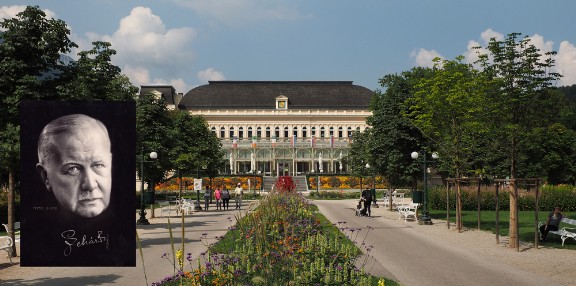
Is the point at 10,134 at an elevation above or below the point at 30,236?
above

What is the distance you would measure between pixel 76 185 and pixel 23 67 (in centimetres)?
1096

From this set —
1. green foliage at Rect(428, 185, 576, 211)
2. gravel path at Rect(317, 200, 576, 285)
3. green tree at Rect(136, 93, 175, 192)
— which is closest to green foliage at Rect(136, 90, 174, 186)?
green tree at Rect(136, 93, 175, 192)

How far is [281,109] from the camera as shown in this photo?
9844cm

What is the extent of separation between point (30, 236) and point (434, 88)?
768 inches

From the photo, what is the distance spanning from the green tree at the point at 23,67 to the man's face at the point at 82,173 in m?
9.78

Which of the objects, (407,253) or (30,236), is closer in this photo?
(30,236)

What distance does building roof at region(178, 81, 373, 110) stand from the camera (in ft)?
323

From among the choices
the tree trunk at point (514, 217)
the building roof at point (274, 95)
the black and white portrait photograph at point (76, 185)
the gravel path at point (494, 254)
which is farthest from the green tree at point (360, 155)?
the building roof at point (274, 95)

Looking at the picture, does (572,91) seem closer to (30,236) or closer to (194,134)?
(194,134)

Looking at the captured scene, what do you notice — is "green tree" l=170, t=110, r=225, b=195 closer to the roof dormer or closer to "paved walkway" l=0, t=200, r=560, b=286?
"paved walkway" l=0, t=200, r=560, b=286

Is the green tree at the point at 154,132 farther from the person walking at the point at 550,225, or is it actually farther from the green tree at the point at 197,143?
the person walking at the point at 550,225

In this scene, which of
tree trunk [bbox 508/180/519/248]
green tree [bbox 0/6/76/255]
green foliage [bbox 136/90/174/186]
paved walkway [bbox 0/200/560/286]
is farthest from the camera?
green foliage [bbox 136/90/174/186]

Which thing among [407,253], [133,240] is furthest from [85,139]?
[407,253]
